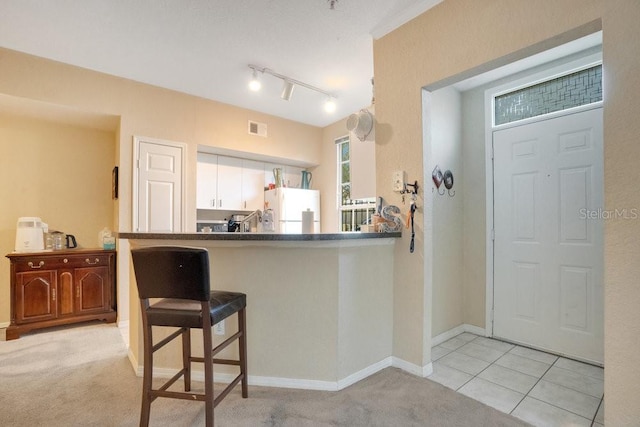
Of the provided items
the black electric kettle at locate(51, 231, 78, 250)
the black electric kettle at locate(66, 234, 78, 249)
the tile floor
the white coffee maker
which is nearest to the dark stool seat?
the tile floor

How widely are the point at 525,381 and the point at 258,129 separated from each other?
4.14 metres

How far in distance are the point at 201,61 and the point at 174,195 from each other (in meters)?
1.62

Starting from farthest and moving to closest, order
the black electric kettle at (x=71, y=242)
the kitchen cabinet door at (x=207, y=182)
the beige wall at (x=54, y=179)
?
the kitchen cabinet door at (x=207, y=182), the black electric kettle at (x=71, y=242), the beige wall at (x=54, y=179)

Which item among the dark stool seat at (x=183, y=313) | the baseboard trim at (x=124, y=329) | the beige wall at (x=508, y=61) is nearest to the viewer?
the beige wall at (x=508, y=61)

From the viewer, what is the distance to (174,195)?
3.70 meters

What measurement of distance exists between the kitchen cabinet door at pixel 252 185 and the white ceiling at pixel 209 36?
1.38 metres

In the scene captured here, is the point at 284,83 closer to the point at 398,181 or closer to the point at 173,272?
the point at 398,181

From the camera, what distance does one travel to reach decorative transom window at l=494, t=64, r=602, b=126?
244 centimetres

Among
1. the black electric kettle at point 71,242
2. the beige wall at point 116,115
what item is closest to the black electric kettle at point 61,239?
the black electric kettle at point 71,242

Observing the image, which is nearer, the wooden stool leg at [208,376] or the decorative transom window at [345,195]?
the wooden stool leg at [208,376]

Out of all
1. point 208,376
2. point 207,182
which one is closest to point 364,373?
point 208,376

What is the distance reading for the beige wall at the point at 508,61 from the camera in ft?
4.55

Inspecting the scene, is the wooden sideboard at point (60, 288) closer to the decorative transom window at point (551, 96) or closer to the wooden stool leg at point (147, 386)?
the wooden stool leg at point (147, 386)

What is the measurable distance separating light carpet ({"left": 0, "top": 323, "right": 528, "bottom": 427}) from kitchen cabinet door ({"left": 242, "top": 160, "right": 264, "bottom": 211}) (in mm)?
2733
